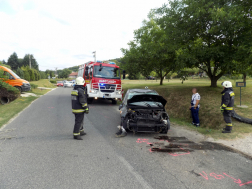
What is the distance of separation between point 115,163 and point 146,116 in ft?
7.59

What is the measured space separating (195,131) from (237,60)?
5.55 meters

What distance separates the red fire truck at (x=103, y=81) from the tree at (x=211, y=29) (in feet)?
15.7

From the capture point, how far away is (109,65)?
43.0 ft

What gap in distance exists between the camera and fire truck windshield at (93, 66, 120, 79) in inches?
493

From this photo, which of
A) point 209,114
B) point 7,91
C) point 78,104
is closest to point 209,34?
point 209,114

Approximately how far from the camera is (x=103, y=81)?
12.4m

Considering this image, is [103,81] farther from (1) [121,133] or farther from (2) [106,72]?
(1) [121,133]

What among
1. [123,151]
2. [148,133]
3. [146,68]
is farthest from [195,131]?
[146,68]

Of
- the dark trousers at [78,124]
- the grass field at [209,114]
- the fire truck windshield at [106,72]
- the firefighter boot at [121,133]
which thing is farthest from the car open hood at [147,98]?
the fire truck windshield at [106,72]

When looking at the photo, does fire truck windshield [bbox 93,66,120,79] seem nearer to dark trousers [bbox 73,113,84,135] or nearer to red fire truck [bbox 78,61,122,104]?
red fire truck [bbox 78,61,122,104]

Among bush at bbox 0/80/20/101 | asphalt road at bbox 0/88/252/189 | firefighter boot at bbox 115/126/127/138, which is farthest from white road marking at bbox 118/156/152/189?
bush at bbox 0/80/20/101

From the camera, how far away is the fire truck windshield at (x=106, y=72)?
12521 mm

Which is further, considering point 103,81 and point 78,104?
point 103,81

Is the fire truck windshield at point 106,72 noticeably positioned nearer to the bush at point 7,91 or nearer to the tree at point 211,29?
the tree at point 211,29
